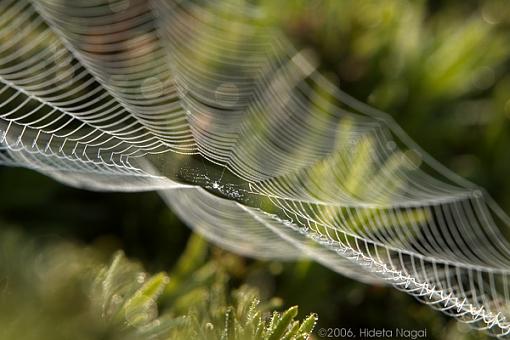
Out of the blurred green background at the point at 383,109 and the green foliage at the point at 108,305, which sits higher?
the green foliage at the point at 108,305

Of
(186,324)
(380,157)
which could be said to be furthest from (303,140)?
(186,324)

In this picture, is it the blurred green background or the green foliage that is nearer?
the green foliage

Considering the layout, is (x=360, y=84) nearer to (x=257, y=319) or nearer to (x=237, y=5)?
(x=237, y=5)

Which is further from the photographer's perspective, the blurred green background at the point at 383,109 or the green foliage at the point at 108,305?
the blurred green background at the point at 383,109

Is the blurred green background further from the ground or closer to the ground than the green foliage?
closer to the ground

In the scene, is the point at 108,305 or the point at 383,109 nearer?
the point at 108,305
